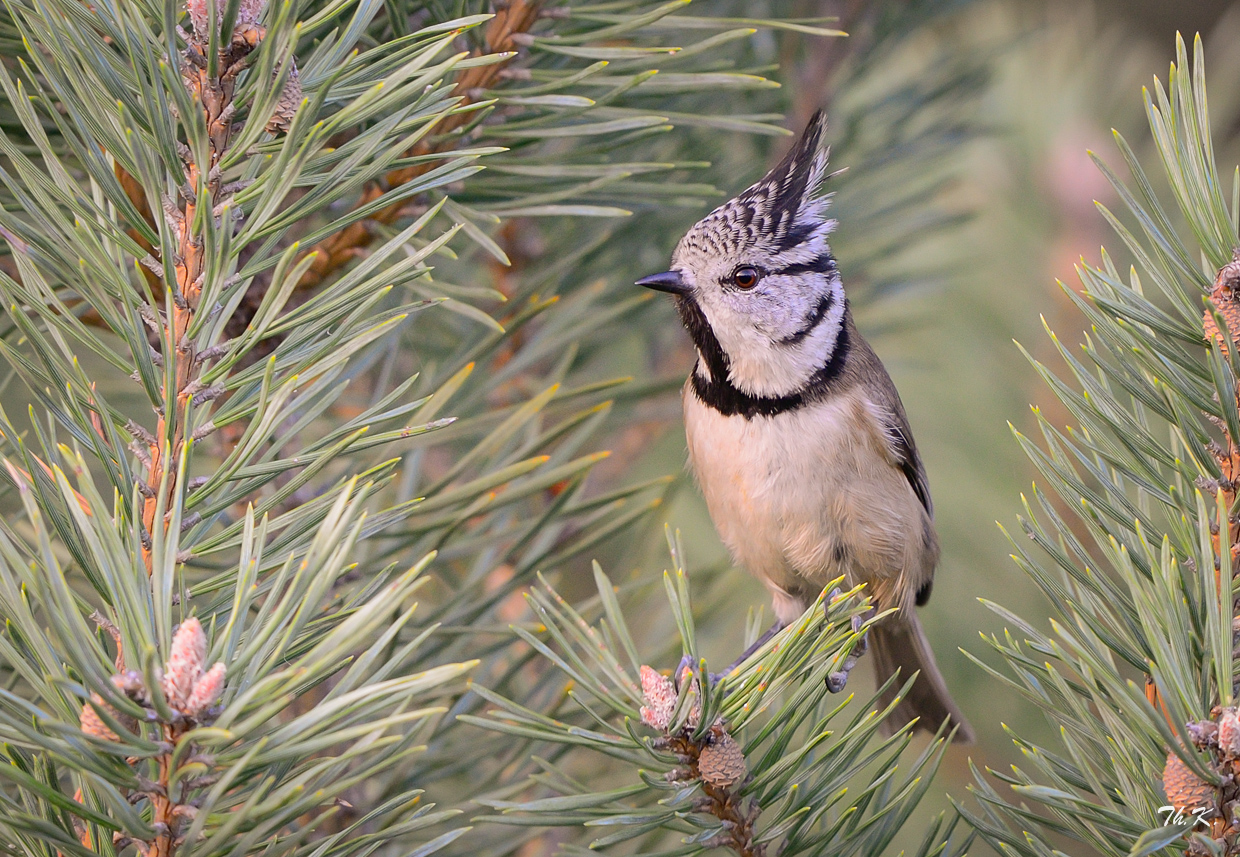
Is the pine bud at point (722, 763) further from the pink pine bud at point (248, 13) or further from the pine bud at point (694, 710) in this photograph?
the pink pine bud at point (248, 13)

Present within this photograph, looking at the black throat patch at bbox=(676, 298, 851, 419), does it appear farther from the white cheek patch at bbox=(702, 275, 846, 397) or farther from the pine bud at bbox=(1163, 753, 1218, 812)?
the pine bud at bbox=(1163, 753, 1218, 812)

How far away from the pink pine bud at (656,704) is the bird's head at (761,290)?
91 cm

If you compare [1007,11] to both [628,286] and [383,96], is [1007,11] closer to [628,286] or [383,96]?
[628,286]

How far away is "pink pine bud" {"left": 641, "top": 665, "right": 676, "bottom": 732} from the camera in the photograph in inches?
34.7

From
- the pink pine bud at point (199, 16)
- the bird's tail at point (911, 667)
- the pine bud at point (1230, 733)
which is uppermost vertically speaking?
the pink pine bud at point (199, 16)

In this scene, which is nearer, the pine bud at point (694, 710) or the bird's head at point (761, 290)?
the pine bud at point (694, 710)

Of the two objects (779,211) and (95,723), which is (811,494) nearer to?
(779,211)

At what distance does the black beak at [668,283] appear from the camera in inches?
63.7

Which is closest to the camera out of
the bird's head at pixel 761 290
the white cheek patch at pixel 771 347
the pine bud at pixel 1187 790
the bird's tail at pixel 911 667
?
the pine bud at pixel 1187 790

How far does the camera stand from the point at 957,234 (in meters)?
2.39

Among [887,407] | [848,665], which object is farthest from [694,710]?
[887,407]

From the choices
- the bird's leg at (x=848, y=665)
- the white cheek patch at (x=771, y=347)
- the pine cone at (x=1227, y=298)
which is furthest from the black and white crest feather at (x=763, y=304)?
the pine cone at (x=1227, y=298)

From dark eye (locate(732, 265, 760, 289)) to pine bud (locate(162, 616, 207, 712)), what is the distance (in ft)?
4.36

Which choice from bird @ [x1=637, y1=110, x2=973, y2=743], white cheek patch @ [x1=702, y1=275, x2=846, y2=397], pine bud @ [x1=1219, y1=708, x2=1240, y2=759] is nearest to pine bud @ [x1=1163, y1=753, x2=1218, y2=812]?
pine bud @ [x1=1219, y1=708, x2=1240, y2=759]
